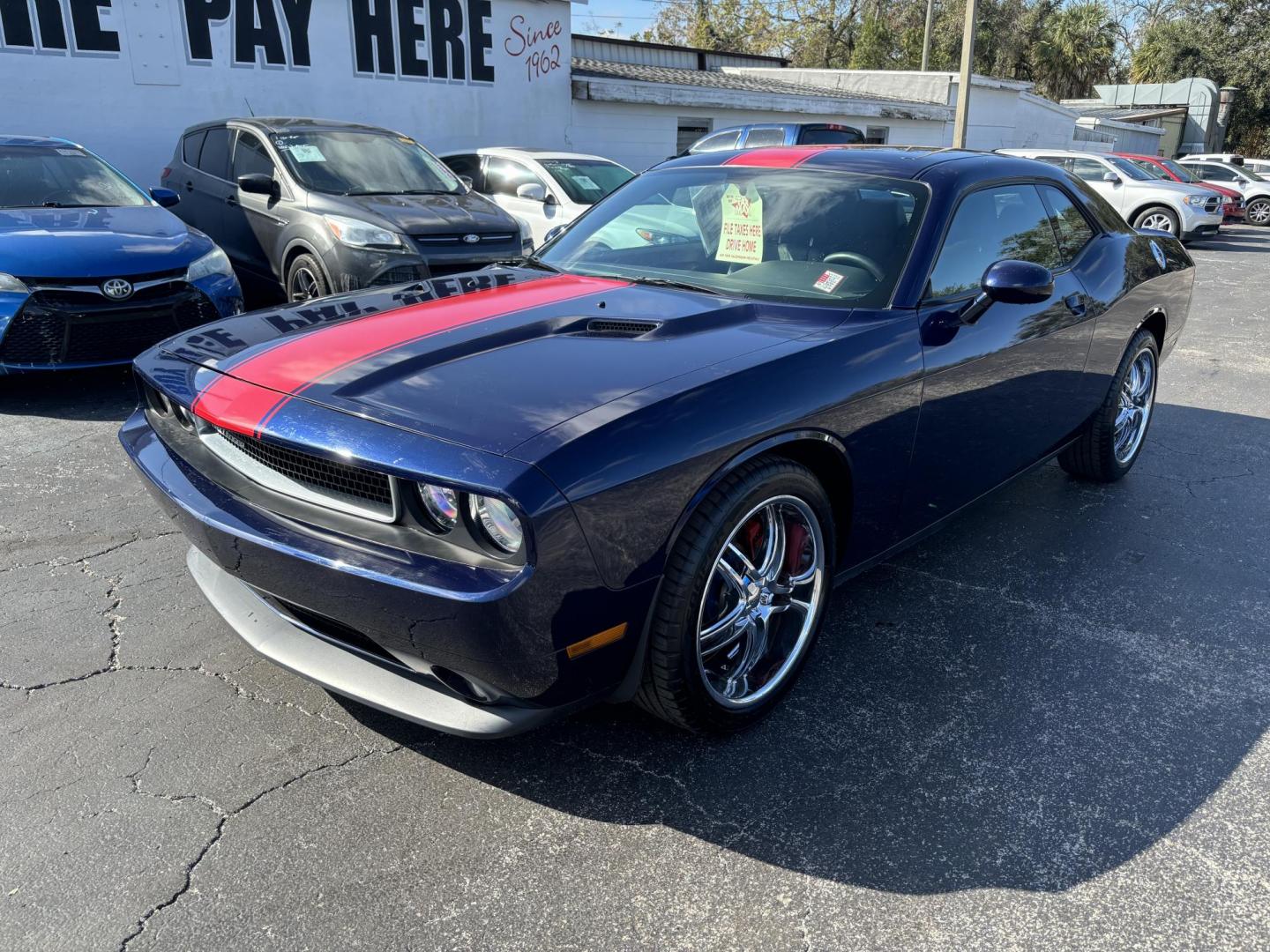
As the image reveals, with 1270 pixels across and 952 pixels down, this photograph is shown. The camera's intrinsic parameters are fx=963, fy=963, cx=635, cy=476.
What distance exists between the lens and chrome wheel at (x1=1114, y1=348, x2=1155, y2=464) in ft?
15.4

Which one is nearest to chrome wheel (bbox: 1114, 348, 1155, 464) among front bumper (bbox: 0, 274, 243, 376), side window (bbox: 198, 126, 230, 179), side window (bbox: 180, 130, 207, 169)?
front bumper (bbox: 0, 274, 243, 376)

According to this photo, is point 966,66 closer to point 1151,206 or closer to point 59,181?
point 1151,206

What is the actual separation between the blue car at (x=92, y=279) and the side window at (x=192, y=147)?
226cm

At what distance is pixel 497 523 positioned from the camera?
2051 millimetres

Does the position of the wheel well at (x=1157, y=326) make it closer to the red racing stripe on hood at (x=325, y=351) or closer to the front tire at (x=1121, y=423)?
the front tire at (x=1121, y=423)

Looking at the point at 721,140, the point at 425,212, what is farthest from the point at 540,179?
the point at 721,140

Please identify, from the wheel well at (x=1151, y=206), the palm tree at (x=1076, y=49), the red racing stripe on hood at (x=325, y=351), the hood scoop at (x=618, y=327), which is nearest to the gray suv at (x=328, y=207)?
the red racing stripe on hood at (x=325, y=351)

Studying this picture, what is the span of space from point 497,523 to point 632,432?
37cm

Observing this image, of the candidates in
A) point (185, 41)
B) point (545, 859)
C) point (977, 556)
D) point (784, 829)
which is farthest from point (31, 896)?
point (185, 41)

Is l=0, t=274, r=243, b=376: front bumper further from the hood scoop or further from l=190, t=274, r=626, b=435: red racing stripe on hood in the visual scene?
the hood scoop

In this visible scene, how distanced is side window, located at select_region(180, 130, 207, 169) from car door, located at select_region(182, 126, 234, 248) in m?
0.05

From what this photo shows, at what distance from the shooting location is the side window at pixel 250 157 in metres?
7.71

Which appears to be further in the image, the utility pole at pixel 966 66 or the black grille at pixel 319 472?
the utility pole at pixel 966 66

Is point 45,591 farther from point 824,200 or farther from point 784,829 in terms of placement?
point 824,200
